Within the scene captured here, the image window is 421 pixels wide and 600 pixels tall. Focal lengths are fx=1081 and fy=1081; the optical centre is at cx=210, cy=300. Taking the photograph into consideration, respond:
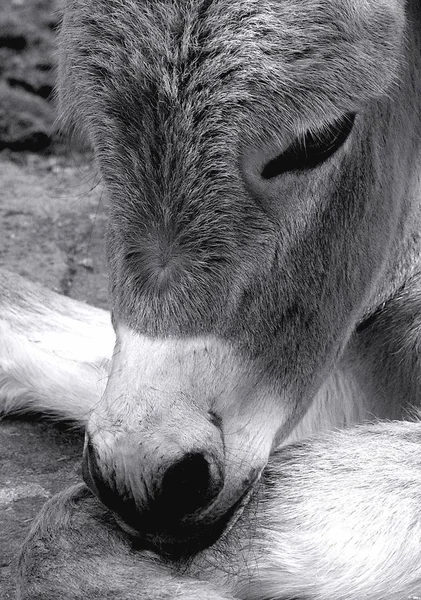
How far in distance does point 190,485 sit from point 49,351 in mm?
1908

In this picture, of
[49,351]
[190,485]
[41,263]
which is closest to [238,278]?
[190,485]

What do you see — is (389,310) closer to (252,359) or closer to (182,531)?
(252,359)

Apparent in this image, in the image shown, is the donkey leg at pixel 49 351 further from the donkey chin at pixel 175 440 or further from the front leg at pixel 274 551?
the donkey chin at pixel 175 440

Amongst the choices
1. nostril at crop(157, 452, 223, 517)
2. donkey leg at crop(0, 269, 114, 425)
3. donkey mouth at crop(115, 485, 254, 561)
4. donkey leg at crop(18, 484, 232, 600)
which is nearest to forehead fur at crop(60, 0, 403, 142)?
nostril at crop(157, 452, 223, 517)

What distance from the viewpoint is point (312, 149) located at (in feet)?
7.72

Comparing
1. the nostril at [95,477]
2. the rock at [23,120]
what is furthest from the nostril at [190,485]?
the rock at [23,120]

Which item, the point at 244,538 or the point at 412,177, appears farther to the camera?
the point at 412,177

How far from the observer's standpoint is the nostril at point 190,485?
2.15 metres

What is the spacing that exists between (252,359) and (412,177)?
2.78 feet

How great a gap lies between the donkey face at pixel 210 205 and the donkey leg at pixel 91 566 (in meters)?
0.09

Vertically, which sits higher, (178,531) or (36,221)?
(178,531)

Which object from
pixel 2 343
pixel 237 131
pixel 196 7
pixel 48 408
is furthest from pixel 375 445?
pixel 2 343

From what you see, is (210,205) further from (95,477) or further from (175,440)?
(95,477)

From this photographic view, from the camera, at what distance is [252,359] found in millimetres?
2375
